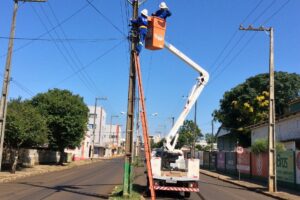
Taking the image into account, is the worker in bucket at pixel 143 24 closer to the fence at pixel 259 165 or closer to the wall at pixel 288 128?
the fence at pixel 259 165

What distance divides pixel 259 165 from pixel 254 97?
861 inches

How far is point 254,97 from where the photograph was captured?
54.0 m

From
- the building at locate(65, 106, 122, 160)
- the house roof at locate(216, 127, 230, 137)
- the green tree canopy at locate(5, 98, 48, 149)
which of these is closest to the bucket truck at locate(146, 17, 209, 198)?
the green tree canopy at locate(5, 98, 48, 149)

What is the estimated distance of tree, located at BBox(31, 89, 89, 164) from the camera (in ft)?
146

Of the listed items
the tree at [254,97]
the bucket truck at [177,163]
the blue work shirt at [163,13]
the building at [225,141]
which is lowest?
the bucket truck at [177,163]

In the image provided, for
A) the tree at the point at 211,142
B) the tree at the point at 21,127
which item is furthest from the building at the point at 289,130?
the tree at the point at 211,142

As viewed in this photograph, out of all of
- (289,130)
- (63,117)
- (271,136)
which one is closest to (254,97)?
(289,130)

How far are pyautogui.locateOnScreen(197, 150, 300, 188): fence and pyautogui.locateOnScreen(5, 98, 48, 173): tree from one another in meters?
15.9

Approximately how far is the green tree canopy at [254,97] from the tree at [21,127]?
1122 inches

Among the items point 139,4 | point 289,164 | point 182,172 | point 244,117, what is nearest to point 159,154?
point 182,172

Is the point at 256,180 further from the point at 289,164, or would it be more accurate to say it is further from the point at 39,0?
the point at 39,0

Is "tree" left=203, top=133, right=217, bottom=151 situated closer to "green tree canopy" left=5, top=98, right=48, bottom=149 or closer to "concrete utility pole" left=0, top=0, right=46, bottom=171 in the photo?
"green tree canopy" left=5, top=98, right=48, bottom=149

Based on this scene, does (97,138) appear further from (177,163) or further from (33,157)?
(177,163)

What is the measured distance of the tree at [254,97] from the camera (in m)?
52.8
